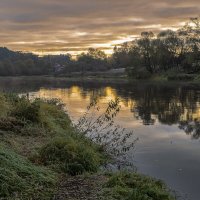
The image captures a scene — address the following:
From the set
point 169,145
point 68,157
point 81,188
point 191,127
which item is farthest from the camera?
point 191,127

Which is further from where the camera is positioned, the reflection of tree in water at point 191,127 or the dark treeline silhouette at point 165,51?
the dark treeline silhouette at point 165,51

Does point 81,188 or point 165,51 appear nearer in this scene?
point 81,188

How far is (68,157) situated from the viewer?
1146cm

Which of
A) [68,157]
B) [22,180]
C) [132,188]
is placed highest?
[22,180]

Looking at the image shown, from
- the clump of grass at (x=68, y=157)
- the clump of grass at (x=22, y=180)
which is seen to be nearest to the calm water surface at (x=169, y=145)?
the clump of grass at (x=68, y=157)

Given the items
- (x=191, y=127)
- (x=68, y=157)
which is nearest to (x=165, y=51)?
(x=191, y=127)

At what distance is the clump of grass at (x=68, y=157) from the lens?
1111cm

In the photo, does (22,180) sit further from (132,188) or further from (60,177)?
(132,188)

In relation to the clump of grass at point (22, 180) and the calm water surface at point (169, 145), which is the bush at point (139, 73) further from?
the clump of grass at point (22, 180)

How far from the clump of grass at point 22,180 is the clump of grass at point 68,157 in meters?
1.01

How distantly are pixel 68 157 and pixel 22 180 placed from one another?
2.78 m

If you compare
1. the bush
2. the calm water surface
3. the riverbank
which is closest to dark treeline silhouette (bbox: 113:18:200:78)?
the bush

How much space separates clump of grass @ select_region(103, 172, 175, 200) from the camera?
28.8ft

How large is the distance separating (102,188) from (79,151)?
8.97 feet
